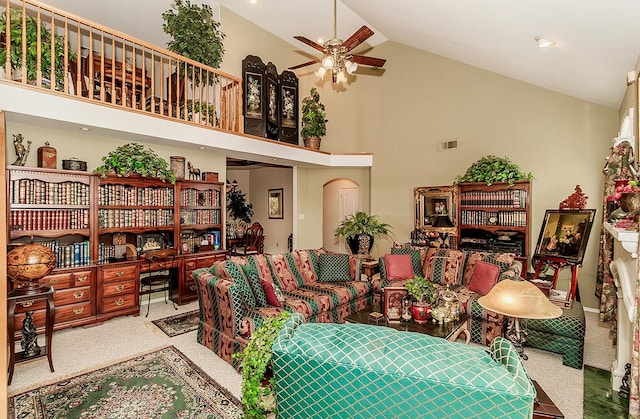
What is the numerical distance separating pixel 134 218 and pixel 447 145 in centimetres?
543

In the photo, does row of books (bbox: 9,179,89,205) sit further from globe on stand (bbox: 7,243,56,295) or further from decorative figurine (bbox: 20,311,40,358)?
decorative figurine (bbox: 20,311,40,358)

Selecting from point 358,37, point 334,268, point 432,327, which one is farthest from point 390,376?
point 358,37

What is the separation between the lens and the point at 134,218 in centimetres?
461

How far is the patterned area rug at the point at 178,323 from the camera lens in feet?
12.8

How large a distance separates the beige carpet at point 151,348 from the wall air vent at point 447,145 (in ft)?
11.1

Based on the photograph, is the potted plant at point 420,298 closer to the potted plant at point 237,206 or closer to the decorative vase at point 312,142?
the decorative vase at point 312,142

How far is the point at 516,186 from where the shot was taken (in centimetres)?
519

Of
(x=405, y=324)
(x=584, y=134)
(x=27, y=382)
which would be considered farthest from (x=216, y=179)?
(x=584, y=134)

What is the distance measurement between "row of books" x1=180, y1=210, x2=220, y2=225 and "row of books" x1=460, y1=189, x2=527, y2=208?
436 cm

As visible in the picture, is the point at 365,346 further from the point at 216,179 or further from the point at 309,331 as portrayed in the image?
the point at 216,179

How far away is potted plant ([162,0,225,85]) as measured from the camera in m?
4.86

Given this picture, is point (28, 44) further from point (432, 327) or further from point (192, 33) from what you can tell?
point (432, 327)

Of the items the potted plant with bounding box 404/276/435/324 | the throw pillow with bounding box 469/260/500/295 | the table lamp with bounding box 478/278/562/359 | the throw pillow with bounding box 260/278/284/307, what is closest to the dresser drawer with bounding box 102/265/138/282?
the throw pillow with bounding box 260/278/284/307

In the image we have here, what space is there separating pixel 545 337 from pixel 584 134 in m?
3.31
